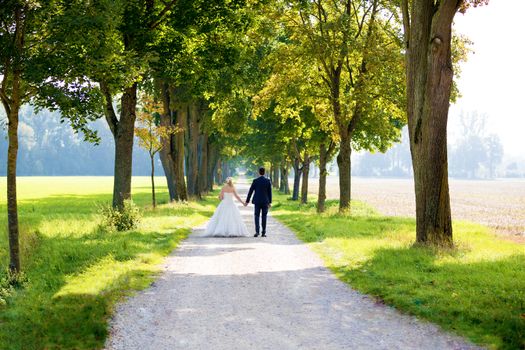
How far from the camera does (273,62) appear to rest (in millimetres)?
22766

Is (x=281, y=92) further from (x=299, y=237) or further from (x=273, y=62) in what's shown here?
(x=299, y=237)

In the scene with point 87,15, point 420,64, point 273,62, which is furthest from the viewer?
point 273,62

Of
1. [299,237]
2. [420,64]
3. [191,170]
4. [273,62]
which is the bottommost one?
[299,237]

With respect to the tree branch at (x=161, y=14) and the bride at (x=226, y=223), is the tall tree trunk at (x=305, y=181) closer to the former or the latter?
the bride at (x=226, y=223)

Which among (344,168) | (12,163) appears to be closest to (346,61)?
(344,168)

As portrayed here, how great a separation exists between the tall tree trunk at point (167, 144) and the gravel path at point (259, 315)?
661 inches

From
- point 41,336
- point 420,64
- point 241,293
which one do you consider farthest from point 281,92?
point 41,336

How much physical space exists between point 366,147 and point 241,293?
75.5 ft

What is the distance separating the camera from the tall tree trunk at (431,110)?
12.5m

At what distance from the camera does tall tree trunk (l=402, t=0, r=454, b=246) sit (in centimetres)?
1248

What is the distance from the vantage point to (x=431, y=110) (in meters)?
12.7

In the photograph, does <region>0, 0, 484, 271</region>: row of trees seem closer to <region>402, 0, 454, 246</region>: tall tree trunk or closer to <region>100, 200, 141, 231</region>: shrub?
<region>402, 0, 454, 246</region>: tall tree trunk

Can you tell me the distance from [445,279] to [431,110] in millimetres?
4703

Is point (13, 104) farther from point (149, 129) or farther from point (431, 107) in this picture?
point (149, 129)
